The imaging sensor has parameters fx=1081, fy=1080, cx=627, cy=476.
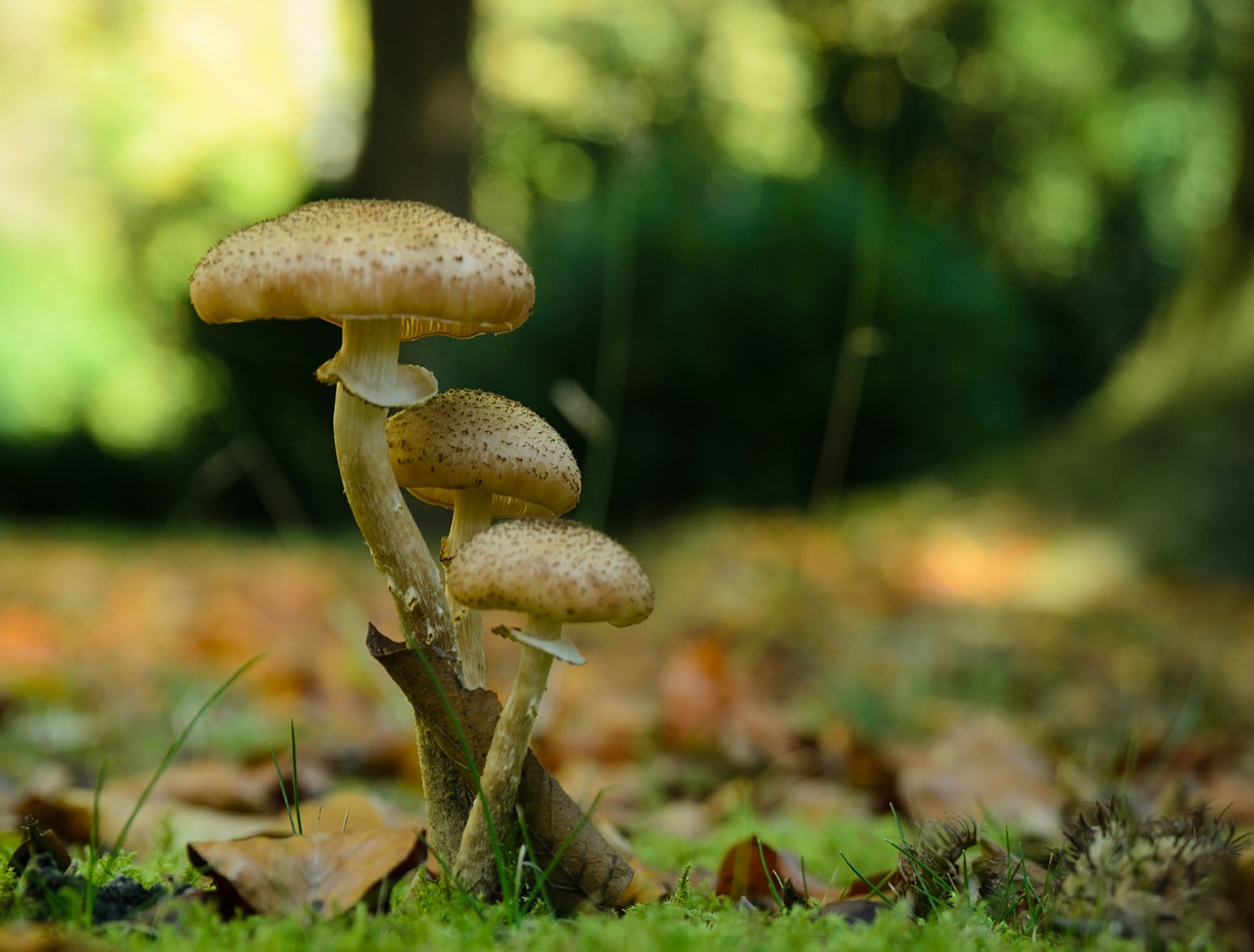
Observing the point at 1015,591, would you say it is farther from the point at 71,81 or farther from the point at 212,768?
the point at 71,81

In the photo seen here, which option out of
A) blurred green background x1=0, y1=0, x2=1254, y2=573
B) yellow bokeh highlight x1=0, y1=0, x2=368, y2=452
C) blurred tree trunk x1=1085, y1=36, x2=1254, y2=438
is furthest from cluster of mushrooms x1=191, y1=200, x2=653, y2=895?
yellow bokeh highlight x1=0, y1=0, x2=368, y2=452

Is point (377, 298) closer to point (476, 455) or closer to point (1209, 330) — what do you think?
point (476, 455)

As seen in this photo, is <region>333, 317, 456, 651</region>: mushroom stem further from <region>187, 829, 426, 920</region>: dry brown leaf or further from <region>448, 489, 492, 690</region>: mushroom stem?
<region>187, 829, 426, 920</region>: dry brown leaf

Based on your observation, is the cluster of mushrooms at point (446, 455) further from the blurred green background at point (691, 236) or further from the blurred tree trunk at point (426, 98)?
the blurred tree trunk at point (426, 98)

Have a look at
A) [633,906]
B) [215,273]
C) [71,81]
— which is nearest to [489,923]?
[633,906]

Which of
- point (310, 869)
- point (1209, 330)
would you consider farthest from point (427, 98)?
point (310, 869)
